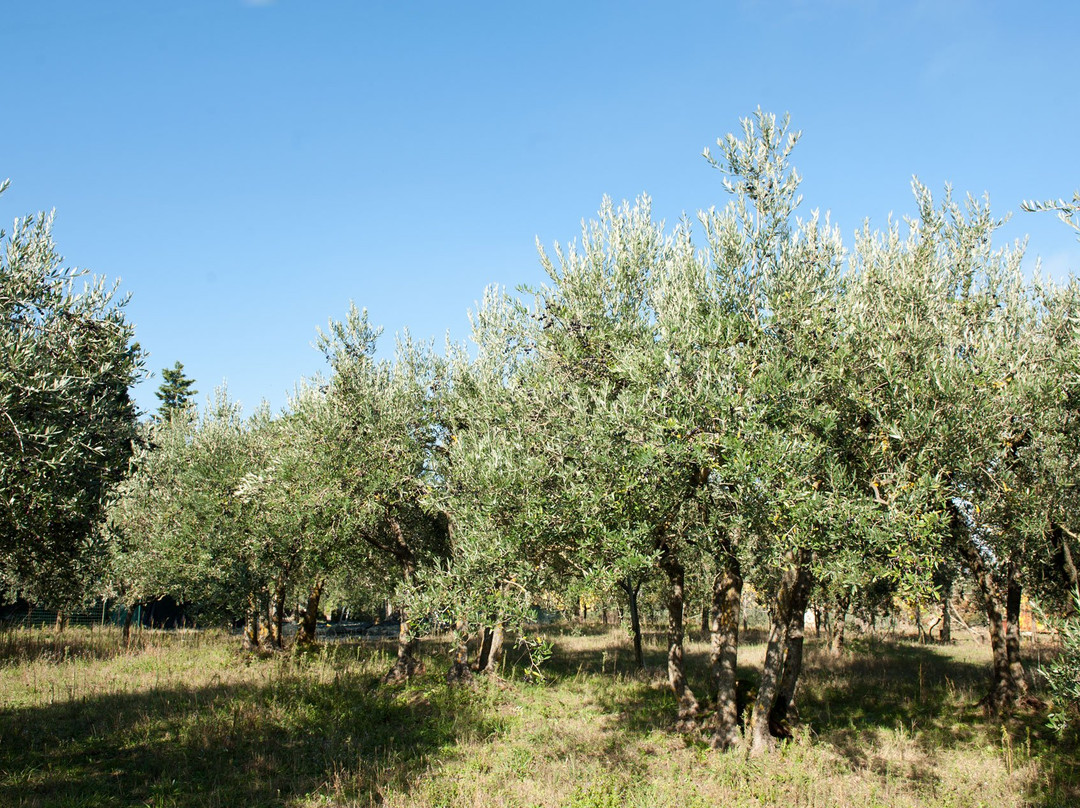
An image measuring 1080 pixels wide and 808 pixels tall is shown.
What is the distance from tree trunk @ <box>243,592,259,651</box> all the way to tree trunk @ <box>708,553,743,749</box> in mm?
17517

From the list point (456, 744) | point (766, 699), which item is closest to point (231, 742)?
point (456, 744)

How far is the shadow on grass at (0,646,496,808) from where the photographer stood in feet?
39.4

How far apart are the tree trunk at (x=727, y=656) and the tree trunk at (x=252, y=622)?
17517 mm

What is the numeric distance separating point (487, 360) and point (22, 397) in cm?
1098

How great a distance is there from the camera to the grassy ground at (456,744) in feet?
39.2

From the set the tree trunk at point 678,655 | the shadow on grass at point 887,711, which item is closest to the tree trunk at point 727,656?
the tree trunk at point 678,655

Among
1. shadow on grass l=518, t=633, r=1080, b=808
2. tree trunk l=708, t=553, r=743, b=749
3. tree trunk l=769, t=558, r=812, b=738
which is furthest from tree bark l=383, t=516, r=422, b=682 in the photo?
tree trunk l=769, t=558, r=812, b=738

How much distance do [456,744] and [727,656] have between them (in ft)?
21.9

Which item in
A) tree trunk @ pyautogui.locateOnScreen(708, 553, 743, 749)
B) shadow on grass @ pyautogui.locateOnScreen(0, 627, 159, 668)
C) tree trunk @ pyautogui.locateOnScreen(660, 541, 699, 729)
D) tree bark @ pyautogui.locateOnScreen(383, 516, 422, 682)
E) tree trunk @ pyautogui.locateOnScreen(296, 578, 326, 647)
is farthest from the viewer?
tree trunk @ pyautogui.locateOnScreen(296, 578, 326, 647)

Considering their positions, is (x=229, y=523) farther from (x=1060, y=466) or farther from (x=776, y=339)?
(x=1060, y=466)

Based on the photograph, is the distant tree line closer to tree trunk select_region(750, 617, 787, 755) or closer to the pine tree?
tree trunk select_region(750, 617, 787, 755)

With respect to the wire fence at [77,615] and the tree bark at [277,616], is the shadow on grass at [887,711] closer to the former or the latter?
the tree bark at [277,616]

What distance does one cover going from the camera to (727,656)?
48.3 ft

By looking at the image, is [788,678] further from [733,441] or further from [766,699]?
[733,441]
